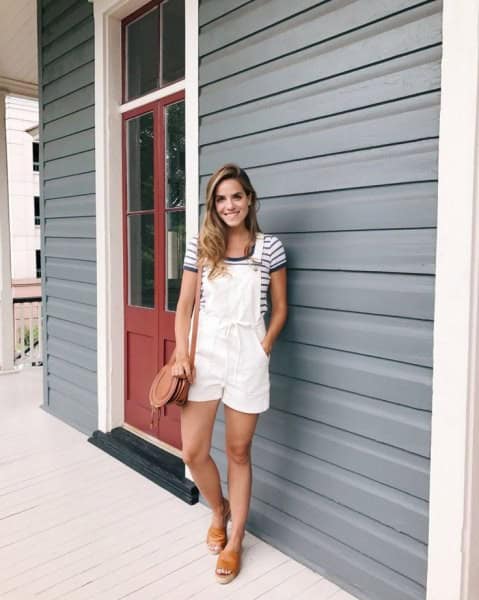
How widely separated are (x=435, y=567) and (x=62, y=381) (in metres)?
3.09

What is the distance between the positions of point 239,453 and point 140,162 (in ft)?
6.75

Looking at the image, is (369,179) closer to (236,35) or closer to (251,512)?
(236,35)

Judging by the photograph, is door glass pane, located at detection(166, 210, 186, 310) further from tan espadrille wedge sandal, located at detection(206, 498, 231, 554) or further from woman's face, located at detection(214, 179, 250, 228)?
tan espadrille wedge sandal, located at detection(206, 498, 231, 554)

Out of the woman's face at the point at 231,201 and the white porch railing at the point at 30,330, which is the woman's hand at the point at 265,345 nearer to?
the woman's face at the point at 231,201

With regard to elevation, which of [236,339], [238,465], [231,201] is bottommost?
[238,465]

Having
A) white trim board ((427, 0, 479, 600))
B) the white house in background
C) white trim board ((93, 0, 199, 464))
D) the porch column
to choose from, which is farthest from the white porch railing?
the white house in background

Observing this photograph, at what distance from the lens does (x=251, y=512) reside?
96.4 inches

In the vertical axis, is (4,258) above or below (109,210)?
below

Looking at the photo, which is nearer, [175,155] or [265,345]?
[265,345]

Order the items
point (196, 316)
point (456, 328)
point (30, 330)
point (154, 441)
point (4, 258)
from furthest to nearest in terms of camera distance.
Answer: point (30, 330) < point (4, 258) < point (154, 441) < point (196, 316) < point (456, 328)

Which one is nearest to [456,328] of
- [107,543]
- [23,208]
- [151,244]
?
[107,543]

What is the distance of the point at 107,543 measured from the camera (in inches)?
92.1

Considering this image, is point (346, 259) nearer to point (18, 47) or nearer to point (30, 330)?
point (18, 47)

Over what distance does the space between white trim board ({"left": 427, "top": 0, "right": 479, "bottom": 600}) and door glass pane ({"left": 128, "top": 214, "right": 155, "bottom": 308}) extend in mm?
2016
